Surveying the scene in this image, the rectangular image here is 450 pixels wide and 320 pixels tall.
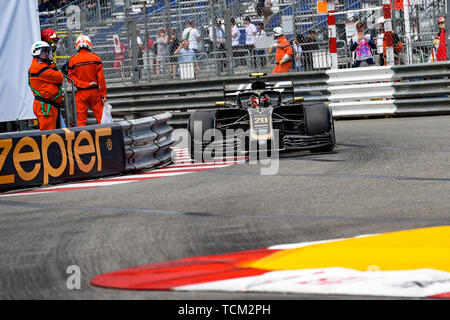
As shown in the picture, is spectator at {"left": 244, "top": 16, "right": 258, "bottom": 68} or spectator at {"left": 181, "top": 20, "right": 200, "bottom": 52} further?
spectator at {"left": 244, "top": 16, "right": 258, "bottom": 68}

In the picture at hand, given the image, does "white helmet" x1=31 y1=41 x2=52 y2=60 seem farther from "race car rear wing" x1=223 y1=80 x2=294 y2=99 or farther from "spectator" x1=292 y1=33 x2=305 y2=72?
"spectator" x1=292 y1=33 x2=305 y2=72

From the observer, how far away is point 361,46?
1557cm

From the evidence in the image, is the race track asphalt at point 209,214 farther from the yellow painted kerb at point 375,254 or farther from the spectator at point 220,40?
the spectator at point 220,40

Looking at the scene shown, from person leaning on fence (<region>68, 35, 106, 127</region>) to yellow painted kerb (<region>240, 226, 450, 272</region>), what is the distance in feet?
26.4

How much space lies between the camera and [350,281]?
3.76 metres

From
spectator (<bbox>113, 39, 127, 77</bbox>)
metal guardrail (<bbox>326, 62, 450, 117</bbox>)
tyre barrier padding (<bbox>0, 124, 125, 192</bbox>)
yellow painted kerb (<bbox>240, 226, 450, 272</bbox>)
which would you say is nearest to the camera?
yellow painted kerb (<bbox>240, 226, 450, 272</bbox>)

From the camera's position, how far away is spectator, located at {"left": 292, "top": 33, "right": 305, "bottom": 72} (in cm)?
1512

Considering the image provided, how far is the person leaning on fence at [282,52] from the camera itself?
49.0ft

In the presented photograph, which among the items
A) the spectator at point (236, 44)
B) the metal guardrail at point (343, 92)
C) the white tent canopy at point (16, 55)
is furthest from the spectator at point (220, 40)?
the white tent canopy at point (16, 55)

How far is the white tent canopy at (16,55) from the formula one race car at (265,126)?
3450 millimetres

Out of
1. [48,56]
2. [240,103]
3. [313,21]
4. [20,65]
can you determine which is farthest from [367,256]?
[313,21]

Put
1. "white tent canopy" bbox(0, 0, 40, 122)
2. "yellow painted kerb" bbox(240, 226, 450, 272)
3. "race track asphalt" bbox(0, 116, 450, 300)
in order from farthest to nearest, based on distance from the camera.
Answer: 1. "white tent canopy" bbox(0, 0, 40, 122)
2. "race track asphalt" bbox(0, 116, 450, 300)
3. "yellow painted kerb" bbox(240, 226, 450, 272)

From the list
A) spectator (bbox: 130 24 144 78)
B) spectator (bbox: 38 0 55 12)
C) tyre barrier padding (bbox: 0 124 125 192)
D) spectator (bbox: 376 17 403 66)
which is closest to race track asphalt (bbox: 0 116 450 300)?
tyre barrier padding (bbox: 0 124 125 192)
